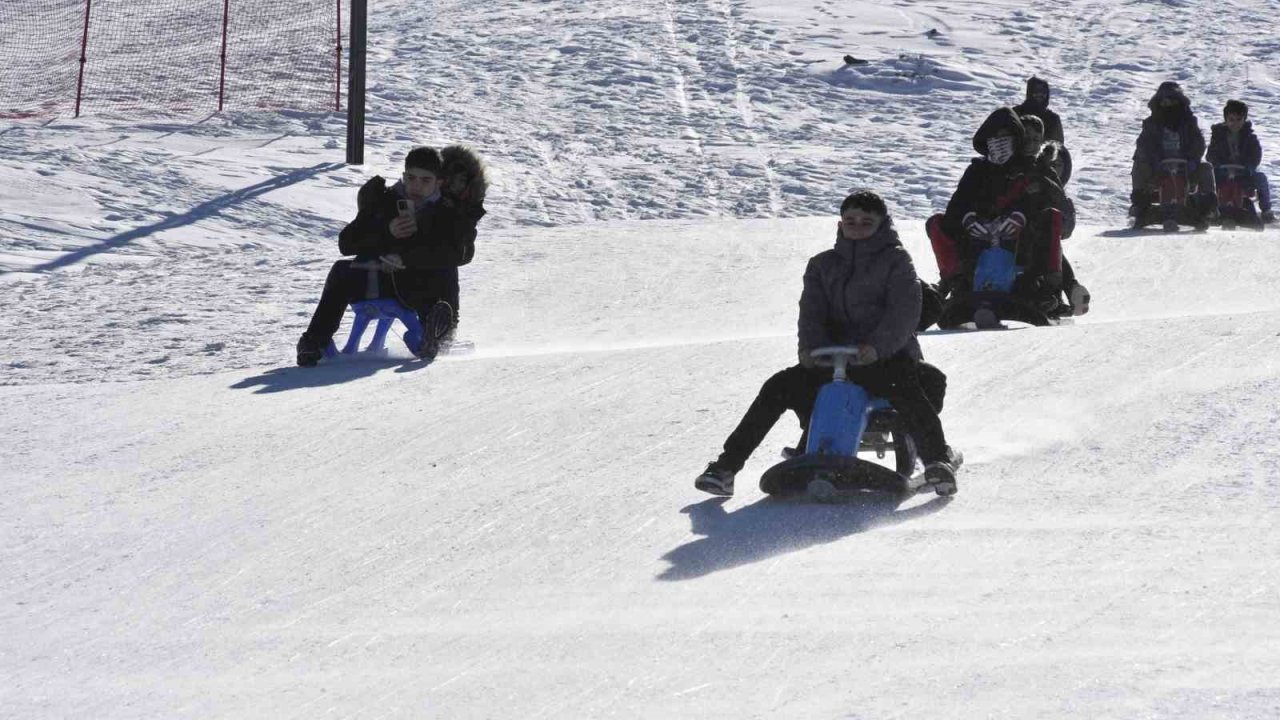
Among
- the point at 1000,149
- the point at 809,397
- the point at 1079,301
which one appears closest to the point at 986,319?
the point at 1079,301

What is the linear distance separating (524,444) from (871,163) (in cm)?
1223

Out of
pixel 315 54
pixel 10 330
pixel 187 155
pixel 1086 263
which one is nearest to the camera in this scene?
pixel 10 330

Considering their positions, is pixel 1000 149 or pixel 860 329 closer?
pixel 860 329

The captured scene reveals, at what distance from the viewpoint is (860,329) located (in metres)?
6.50

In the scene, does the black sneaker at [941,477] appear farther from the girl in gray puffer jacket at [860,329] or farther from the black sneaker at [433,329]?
the black sneaker at [433,329]

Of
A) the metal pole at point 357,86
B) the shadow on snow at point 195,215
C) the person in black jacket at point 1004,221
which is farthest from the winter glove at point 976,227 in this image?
the metal pole at point 357,86

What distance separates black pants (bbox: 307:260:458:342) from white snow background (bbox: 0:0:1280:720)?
0.28 metres

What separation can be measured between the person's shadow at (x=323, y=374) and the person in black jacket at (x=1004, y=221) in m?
3.12

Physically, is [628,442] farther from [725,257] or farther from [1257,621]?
[725,257]

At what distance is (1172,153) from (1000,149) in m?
6.49

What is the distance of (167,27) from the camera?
26906 millimetres

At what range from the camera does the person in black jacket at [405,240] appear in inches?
382

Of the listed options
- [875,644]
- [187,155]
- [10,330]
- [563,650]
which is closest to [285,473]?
[563,650]

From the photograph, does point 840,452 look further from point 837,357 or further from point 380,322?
point 380,322
